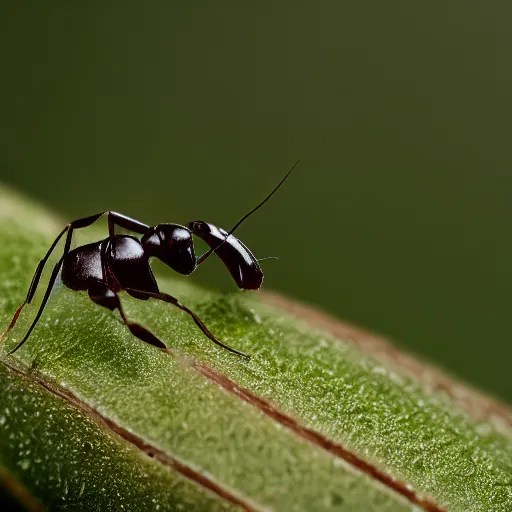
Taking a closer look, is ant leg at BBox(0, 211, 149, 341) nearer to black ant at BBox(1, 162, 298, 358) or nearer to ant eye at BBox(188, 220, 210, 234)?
black ant at BBox(1, 162, 298, 358)

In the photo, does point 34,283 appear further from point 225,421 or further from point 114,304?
point 225,421

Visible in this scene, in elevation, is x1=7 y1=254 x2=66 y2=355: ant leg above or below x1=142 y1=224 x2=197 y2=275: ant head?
below

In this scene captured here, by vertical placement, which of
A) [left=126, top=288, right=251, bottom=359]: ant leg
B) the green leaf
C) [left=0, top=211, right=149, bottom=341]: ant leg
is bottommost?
the green leaf

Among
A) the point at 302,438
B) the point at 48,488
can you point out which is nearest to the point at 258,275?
the point at 302,438

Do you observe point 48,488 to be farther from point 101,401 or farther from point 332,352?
point 332,352

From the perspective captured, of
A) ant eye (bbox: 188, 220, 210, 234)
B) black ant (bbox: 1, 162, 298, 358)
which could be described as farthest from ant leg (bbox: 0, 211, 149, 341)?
ant eye (bbox: 188, 220, 210, 234)

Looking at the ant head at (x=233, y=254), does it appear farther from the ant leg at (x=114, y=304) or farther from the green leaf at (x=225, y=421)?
the ant leg at (x=114, y=304)

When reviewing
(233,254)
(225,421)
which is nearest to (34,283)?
(233,254)

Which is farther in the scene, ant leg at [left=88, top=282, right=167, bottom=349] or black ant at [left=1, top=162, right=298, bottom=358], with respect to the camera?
black ant at [left=1, top=162, right=298, bottom=358]
